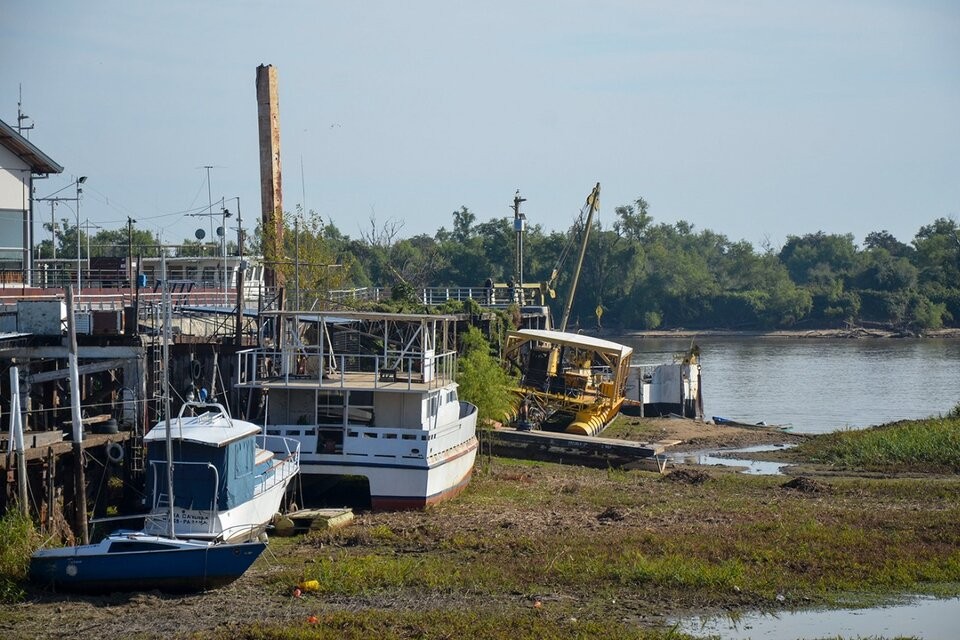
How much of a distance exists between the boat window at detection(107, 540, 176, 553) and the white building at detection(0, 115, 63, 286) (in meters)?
19.1

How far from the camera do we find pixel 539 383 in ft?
161

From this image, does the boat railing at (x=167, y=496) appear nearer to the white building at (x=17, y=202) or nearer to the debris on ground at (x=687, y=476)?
the debris on ground at (x=687, y=476)

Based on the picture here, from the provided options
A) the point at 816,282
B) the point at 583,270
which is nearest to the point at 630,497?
the point at 583,270

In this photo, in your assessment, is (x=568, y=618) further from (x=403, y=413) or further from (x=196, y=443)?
(x=403, y=413)

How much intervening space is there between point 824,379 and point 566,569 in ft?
197

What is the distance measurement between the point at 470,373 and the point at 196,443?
1738 cm

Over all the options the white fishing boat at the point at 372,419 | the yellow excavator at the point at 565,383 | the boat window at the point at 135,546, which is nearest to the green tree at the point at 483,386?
the yellow excavator at the point at 565,383

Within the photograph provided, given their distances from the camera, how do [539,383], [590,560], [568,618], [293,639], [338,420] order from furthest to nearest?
[539,383] < [338,420] < [590,560] < [568,618] < [293,639]

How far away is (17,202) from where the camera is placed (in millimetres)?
38656

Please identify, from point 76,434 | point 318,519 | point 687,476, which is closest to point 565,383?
point 687,476

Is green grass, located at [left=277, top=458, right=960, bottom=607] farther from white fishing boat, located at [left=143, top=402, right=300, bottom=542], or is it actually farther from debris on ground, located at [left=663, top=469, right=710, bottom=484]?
debris on ground, located at [left=663, top=469, right=710, bottom=484]

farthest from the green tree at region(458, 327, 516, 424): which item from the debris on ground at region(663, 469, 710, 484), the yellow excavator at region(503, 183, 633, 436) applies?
the debris on ground at region(663, 469, 710, 484)

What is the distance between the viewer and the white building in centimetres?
3778

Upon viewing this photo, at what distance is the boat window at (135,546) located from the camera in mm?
20531
